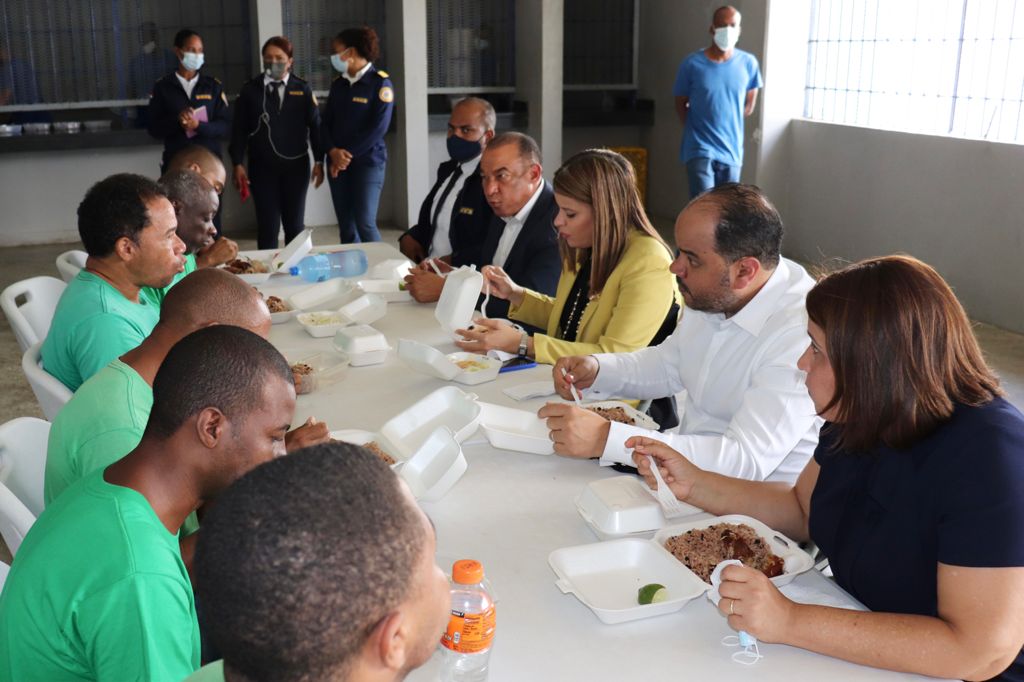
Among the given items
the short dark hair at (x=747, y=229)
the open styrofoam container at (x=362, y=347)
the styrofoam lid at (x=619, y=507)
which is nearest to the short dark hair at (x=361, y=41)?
the open styrofoam container at (x=362, y=347)

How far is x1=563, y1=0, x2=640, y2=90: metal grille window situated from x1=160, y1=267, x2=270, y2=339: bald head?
723cm

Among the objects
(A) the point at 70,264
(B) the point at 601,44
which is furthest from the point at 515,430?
(B) the point at 601,44

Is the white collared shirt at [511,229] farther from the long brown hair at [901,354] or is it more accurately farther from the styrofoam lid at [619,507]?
the long brown hair at [901,354]

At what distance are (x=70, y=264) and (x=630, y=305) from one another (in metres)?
2.52

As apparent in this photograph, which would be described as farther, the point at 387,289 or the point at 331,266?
the point at 331,266

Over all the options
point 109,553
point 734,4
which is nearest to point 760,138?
point 734,4

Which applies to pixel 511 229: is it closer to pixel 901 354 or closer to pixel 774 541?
pixel 774 541

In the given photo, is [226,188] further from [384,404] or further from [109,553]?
[109,553]

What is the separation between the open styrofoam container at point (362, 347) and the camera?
280 centimetres

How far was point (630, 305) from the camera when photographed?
2756mm

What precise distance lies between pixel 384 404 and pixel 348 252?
1.85 m

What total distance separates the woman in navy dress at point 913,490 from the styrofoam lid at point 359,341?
150 centimetres

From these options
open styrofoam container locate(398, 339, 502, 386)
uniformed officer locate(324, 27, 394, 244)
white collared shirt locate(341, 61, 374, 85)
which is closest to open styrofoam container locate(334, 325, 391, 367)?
open styrofoam container locate(398, 339, 502, 386)

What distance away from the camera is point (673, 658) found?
1450mm
